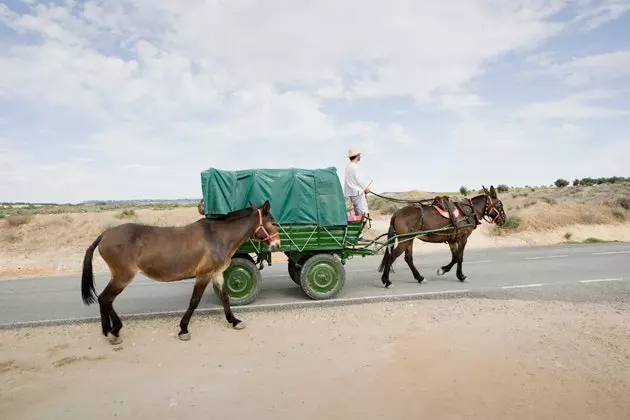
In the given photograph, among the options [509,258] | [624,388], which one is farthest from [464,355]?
[509,258]

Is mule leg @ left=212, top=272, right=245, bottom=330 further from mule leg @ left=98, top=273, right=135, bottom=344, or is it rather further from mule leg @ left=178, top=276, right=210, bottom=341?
mule leg @ left=98, top=273, right=135, bottom=344

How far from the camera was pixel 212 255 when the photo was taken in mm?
7477

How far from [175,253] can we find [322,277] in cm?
337

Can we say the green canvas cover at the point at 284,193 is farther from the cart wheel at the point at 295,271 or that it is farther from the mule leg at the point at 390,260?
the mule leg at the point at 390,260

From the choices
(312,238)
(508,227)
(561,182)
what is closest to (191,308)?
(312,238)

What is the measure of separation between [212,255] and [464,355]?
14.0 ft

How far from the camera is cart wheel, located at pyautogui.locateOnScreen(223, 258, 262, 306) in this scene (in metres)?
9.01

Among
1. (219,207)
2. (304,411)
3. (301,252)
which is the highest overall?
(219,207)

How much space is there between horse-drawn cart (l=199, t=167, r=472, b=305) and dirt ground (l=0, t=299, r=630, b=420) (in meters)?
0.99

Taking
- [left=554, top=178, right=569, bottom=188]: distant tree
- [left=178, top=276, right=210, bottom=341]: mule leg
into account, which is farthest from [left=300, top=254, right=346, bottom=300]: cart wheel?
[left=554, top=178, right=569, bottom=188]: distant tree

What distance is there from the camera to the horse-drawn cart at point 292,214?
8836 mm

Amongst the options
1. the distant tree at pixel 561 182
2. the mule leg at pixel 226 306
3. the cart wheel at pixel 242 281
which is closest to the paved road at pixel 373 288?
the cart wheel at pixel 242 281

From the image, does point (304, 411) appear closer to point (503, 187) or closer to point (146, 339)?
point (146, 339)

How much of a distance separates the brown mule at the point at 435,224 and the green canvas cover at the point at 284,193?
2.08m
